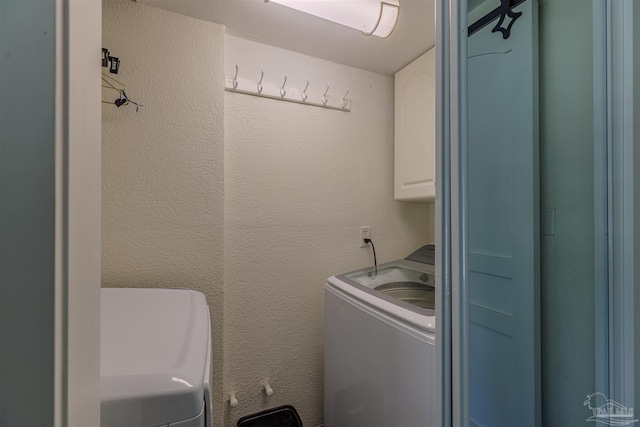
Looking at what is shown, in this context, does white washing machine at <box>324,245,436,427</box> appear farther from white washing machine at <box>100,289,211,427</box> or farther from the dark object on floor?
white washing machine at <box>100,289,211,427</box>

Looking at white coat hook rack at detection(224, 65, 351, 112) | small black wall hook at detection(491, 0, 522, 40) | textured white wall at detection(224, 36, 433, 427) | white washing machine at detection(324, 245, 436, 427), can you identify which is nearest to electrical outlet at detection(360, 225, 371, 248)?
textured white wall at detection(224, 36, 433, 427)

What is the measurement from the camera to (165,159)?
1397mm

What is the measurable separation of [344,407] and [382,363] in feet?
1.56

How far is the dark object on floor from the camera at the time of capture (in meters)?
1.55

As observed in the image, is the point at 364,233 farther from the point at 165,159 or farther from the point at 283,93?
the point at 165,159

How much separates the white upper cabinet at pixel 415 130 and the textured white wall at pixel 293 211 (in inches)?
4.5

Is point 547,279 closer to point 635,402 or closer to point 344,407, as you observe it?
point 635,402

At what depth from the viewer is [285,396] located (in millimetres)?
1681

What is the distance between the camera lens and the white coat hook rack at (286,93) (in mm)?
1566

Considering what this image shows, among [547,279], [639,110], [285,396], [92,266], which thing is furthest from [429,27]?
[285,396]

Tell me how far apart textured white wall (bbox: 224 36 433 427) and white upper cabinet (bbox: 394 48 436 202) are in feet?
0.37

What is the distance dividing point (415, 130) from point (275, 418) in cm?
188

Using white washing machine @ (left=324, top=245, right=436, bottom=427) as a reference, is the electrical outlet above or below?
above

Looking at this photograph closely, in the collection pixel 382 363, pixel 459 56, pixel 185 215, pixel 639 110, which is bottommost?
pixel 382 363
